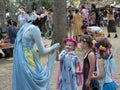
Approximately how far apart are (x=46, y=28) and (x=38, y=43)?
16.3 meters

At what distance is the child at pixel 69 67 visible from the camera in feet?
21.0

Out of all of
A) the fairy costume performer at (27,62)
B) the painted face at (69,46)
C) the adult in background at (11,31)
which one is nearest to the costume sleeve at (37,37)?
the fairy costume performer at (27,62)

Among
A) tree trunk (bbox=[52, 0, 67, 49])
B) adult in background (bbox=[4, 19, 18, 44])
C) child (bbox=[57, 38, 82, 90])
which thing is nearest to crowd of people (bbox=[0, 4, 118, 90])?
child (bbox=[57, 38, 82, 90])

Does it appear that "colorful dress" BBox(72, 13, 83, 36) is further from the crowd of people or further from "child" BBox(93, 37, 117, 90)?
"child" BBox(93, 37, 117, 90)

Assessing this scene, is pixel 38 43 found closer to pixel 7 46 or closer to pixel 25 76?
pixel 25 76

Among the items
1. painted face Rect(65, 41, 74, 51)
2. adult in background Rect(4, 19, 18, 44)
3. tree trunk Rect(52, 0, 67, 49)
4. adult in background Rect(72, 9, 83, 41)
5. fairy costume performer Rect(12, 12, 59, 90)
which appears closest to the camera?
fairy costume performer Rect(12, 12, 59, 90)

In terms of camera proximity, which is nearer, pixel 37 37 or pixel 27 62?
pixel 37 37

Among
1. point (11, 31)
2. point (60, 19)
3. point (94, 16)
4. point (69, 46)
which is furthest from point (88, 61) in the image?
point (94, 16)

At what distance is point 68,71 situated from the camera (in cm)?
647

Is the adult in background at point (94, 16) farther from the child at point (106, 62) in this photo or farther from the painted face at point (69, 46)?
the child at point (106, 62)

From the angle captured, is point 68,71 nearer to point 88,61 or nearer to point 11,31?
point 88,61

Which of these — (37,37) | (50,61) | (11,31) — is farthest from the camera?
(11,31)

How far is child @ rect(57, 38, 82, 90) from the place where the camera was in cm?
639

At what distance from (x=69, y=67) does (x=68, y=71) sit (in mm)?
86
